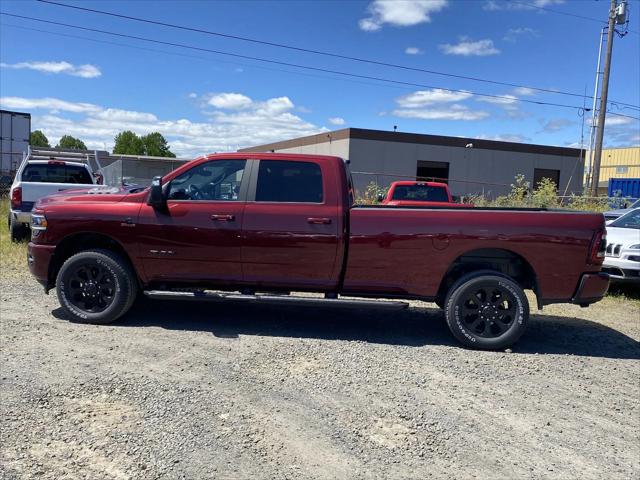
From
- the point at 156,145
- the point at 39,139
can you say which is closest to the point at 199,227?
the point at 156,145

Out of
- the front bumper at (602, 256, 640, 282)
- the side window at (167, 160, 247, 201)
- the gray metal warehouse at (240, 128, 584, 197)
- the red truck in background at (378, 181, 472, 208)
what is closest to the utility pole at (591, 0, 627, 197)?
the red truck in background at (378, 181, 472, 208)

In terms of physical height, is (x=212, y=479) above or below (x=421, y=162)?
below

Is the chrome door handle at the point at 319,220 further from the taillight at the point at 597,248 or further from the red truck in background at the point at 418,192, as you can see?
the red truck in background at the point at 418,192

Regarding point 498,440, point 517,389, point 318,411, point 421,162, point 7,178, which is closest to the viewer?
point 498,440

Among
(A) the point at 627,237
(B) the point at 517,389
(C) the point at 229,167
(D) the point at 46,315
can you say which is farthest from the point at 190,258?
(A) the point at 627,237

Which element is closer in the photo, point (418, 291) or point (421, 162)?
point (418, 291)

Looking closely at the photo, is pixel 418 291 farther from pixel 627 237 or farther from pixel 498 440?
pixel 627 237

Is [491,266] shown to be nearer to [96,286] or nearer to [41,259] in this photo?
[96,286]

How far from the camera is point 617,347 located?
6.27 m

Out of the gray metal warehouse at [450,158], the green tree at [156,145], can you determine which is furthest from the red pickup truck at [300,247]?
the green tree at [156,145]

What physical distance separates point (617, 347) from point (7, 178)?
22.3m

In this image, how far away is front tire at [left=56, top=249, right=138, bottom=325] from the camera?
601 centimetres

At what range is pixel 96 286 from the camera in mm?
6102

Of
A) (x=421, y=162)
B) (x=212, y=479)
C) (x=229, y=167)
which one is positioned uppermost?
(x=421, y=162)
